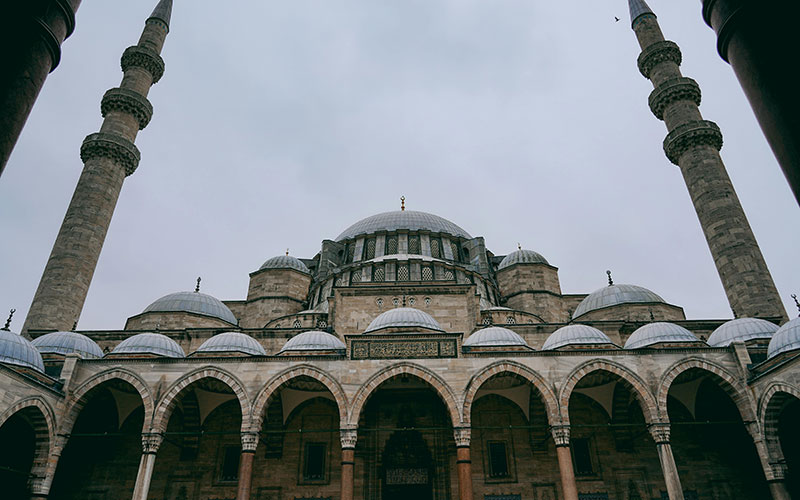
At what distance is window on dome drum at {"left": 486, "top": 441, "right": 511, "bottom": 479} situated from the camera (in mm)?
14859

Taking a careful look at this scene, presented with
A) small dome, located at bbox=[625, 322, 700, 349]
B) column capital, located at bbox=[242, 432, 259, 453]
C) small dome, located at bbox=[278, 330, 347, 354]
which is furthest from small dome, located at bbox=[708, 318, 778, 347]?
column capital, located at bbox=[242, 432, 259, 453]

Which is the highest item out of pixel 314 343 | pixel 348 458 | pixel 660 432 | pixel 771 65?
pixel 314 343

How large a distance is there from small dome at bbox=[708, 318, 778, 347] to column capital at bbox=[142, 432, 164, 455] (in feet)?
49.4

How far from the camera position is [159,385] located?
511 inches

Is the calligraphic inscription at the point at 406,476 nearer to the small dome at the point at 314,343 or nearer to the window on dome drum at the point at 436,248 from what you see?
the small dome at the point at 314,343

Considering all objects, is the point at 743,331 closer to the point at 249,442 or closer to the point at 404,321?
the point at 404,321

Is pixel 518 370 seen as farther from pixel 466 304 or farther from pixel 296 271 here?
pixel 296 271

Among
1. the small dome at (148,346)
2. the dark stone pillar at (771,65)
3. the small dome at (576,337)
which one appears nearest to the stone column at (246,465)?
the small dome at (148,346)

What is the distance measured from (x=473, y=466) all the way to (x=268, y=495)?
19.2 ft

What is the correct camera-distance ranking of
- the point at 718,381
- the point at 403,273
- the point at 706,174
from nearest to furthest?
the point at 718,381 < the point at 706,174 < the point at 403,273

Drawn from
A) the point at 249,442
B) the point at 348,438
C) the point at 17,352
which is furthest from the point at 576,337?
the point at 17,352

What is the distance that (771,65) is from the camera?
6.01 feet

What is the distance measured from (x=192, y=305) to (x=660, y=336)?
15.8m

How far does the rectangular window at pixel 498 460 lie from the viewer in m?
14.9
